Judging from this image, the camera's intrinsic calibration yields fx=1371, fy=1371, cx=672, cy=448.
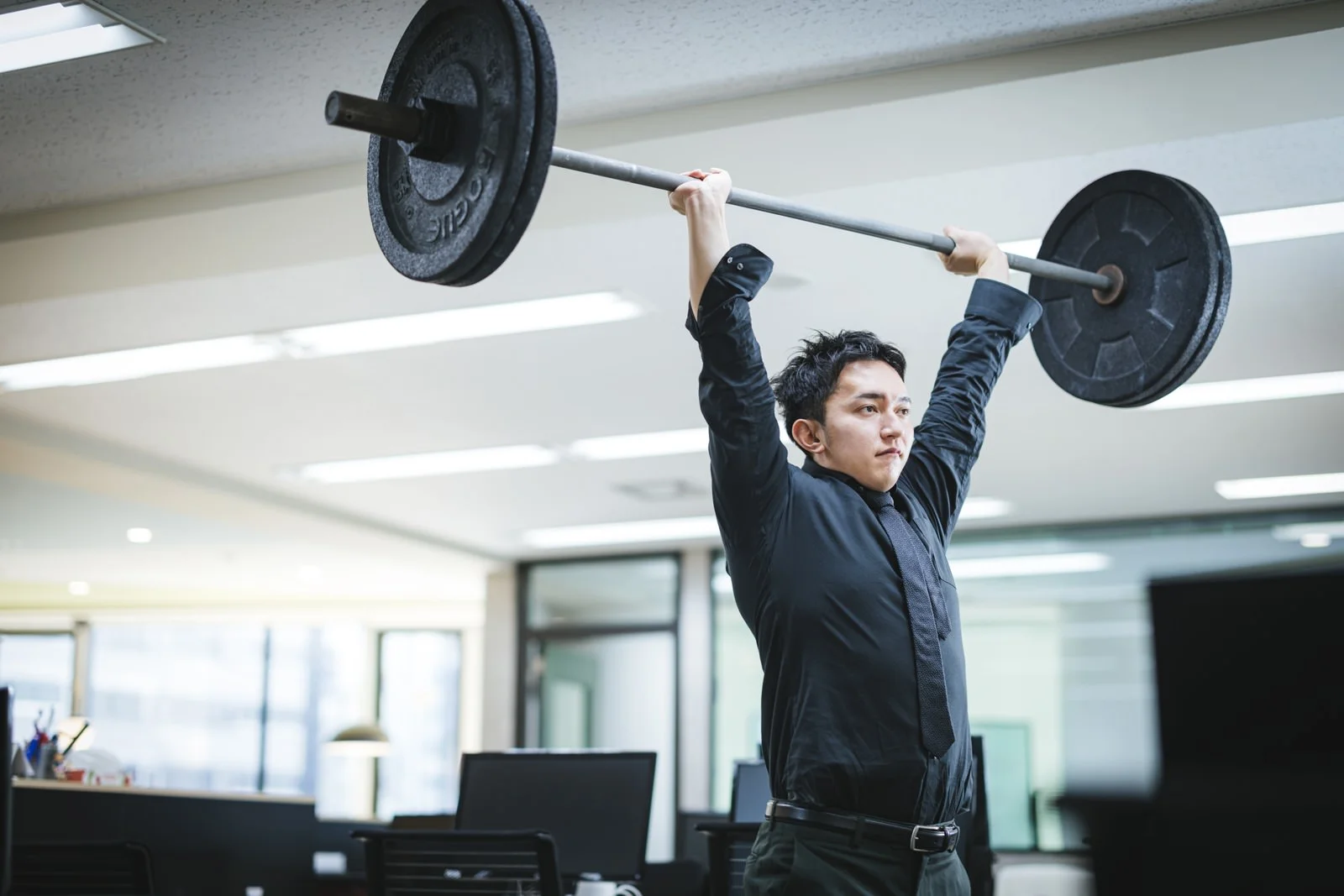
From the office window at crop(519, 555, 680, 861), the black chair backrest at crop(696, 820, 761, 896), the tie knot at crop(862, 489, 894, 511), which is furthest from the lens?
the office window at crop(519, 555, 680, 861)

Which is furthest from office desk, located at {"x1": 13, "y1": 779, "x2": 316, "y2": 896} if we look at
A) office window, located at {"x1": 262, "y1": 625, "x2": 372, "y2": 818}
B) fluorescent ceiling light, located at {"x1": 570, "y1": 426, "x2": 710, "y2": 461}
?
office window, located at {"x1": 262, "y1": 625, "x2": 372, "y2": 818}

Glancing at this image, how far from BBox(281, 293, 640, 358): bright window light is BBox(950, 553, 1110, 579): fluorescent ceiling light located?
3.92m

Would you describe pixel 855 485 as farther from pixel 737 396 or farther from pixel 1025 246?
pixel 1025 246

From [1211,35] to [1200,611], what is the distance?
7.91ft

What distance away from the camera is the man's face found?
185cm

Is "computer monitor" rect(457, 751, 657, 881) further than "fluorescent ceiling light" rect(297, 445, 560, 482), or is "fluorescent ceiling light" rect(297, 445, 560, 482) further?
"fluorescent ceiling light" rect(297, 445, 560, 482)

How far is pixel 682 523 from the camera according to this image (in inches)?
305

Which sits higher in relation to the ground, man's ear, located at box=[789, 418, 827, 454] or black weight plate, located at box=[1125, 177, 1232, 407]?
black weight plate, located at box=[1125, 177, 1232, 407]

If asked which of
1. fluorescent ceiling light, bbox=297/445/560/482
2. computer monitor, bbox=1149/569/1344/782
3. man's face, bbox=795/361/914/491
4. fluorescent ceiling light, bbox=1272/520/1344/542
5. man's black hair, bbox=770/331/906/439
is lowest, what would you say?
computer monitor, bbox=1149/569/1344/782

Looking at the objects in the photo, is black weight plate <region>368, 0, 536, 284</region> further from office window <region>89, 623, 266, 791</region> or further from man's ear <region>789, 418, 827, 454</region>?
office window <region>89, 623, 266, 791</region>

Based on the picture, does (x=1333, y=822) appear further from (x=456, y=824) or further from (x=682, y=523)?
(x=682, y=523)

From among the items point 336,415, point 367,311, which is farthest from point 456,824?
point 336,415

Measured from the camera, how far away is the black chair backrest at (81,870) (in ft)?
11.6

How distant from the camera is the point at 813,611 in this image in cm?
171
